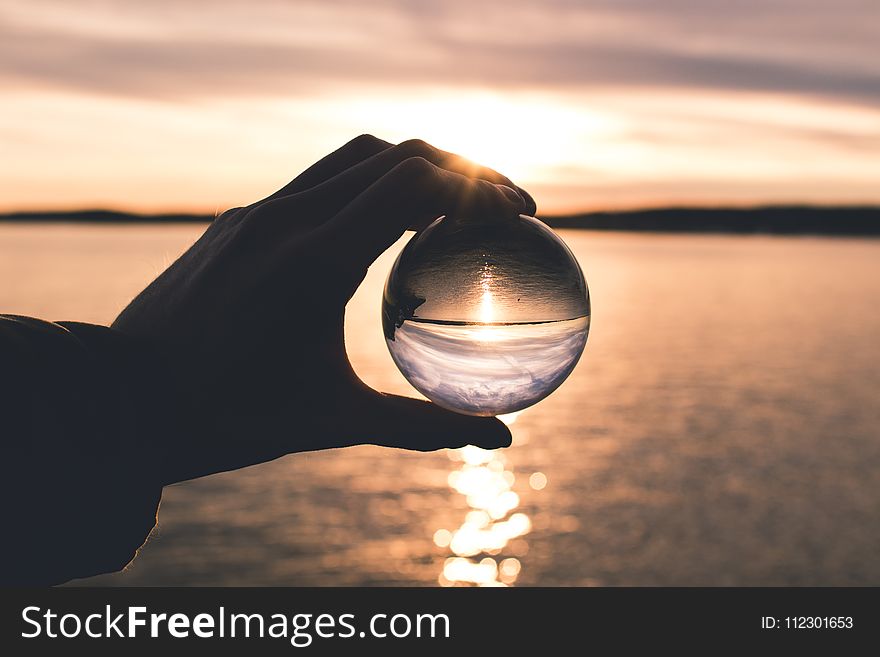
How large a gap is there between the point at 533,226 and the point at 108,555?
74.7 inches

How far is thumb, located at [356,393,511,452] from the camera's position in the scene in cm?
312

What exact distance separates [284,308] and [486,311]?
2.43ft

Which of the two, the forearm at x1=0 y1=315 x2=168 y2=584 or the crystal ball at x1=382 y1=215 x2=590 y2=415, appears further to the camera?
the crystal ball at x1=382 y1=215 x2=590 y2=415

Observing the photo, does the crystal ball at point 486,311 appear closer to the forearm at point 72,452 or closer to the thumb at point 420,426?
the thumb at point 420,426

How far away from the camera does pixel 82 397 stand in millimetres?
2354

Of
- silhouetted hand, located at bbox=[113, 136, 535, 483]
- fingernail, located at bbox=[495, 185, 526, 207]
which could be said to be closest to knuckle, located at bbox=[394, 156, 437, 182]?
silhouetted hand, located at bbox=[113, 136, 535, 483]

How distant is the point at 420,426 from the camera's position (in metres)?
3.19

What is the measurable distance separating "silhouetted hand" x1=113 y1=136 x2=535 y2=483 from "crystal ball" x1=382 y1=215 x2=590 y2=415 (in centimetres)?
14

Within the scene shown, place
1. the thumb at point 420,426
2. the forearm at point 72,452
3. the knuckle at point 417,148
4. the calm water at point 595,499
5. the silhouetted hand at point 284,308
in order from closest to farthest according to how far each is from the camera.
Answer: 1. the forearm at point 72,452
2. the silhouetted hand at point 284,308
3. the knuckle at point 417,148
4. the thumb at point 420,426
5. the calm water at point 595,499

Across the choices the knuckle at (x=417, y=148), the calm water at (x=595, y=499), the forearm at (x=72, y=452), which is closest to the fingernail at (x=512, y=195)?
the knuckle at (x=417, y=148)

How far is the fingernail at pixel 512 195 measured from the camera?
304 centimetres

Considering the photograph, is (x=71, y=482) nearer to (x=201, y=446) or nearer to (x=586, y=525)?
Result: (x=201, y=446)

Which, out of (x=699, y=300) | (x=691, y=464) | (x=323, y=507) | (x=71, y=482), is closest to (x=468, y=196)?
(x=71, y=482)

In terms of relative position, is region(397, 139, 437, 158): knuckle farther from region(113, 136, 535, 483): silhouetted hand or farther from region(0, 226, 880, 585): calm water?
region(0, 226, 880, 585): calm water
